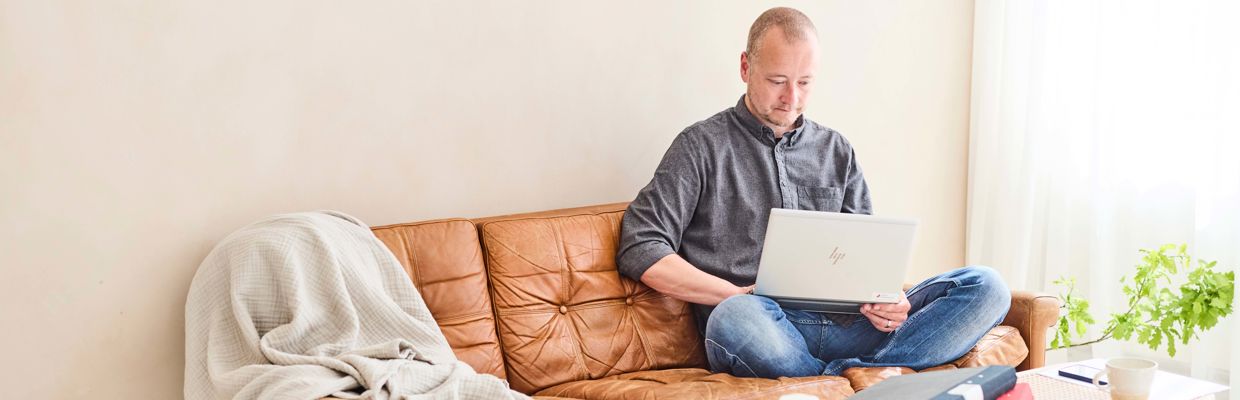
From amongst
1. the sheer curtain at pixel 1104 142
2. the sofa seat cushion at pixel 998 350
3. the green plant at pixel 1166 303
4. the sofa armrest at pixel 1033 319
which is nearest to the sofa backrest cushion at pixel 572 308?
the sofa seat cushion at pixel 998 350

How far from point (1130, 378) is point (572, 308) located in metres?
1.16

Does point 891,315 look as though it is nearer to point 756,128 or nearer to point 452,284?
point 756,128

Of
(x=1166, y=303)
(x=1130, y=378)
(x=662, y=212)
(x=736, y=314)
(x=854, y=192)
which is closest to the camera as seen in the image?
(x=1130, y=378)

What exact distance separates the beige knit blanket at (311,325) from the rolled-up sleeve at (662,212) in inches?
20.7

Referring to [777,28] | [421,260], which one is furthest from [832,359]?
[421,260]

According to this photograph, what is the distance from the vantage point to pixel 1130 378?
1.76 metres

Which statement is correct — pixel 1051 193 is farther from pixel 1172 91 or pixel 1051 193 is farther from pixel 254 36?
pixel 254 36

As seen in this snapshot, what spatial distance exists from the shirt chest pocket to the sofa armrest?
482 mm

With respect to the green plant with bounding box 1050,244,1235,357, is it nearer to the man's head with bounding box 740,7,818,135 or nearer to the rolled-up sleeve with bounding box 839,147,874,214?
the rolled-up sleeve with bounding box 839,147,874,214

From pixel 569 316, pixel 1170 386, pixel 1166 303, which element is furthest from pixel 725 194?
pixel 1166 303

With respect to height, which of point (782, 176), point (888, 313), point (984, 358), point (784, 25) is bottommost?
point (984, 358)

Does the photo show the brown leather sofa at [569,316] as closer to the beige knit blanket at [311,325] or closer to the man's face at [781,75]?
the beige knit blanket at [311,325]

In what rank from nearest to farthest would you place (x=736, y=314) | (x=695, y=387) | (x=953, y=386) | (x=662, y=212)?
(x=953, y=386), (x=695, y=387), (x=736, y=314), (x=662, y=212)

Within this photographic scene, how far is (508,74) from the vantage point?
2.62 m
